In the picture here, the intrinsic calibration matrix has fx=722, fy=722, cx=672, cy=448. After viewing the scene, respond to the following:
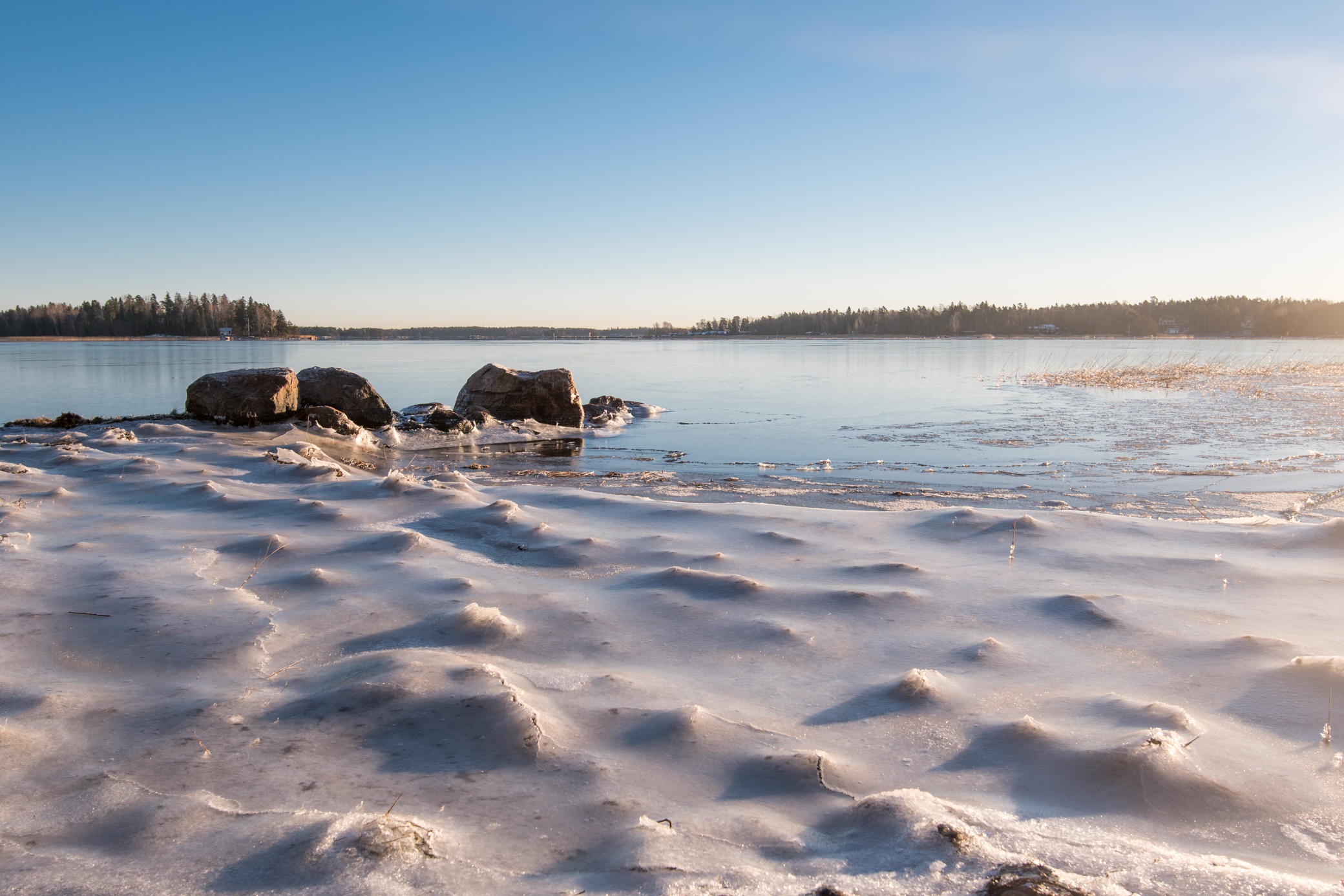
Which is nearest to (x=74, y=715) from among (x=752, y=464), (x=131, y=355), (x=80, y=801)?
(x=80, y=801)

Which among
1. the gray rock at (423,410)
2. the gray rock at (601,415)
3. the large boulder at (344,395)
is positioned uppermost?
the large boulder at (344,395)

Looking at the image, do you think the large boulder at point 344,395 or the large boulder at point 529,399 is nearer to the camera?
the large boulder at point 344,395

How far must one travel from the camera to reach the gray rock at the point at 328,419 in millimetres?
10109

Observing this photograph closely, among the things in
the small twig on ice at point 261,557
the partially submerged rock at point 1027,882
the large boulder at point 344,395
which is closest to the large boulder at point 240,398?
the large boulder at point 344,395


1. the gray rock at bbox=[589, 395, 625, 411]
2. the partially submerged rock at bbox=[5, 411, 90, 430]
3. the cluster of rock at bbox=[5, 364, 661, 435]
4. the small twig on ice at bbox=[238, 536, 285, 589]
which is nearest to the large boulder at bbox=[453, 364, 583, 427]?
the cluster of rock at bbox=[5, 364, 661, 435]

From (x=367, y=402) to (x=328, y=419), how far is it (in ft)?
3.61

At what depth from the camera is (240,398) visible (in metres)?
9.77

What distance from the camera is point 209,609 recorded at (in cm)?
330

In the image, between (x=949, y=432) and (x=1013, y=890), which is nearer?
(x=1013, y=890)

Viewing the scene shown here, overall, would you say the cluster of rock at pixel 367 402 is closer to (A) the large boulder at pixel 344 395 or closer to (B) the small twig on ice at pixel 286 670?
(A) the large boulder at pixel 344 395

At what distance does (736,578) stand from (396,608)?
1.72m

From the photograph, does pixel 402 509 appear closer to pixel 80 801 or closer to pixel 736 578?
pixel 736 578

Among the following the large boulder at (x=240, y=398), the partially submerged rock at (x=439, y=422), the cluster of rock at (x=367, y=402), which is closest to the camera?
the large boulder at (x=240, y=398)

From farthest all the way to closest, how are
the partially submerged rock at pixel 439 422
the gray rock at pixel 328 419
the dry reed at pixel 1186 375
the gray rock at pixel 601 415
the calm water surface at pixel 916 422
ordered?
the dry reed at pixel 1186 375
the gray rock at pixel 601 415
the partially submerged rock at pixel 439 422
the gray rock at pixel 328 419
the calm water surface at pixel 916 422
